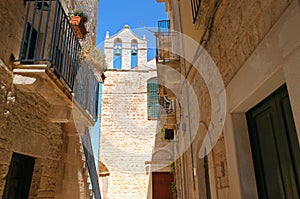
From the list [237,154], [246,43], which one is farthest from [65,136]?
[246,43]

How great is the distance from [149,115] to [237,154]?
39.6ft

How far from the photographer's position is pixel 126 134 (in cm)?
1377

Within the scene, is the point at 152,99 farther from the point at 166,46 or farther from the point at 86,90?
the point at 86,90

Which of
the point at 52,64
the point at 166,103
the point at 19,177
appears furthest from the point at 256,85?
the point at 166,103

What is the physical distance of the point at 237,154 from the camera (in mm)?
2281

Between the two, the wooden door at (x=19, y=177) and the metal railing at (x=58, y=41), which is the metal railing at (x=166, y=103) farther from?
the wooden door at (x=19, y=177)

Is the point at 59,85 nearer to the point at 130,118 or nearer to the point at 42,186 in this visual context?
the point at 42,186

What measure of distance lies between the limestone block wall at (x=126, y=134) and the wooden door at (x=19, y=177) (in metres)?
8.74

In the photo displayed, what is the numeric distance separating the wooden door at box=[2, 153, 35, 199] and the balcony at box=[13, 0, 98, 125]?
35.3 inches

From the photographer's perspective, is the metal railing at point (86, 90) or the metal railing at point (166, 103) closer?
the metal railing at point (86, 90)

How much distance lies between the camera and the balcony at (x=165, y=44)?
6.57 meters

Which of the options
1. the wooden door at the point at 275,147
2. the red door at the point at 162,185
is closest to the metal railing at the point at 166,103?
the red door at the point at 162,185

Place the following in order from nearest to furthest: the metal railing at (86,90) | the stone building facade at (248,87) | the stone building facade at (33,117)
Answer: the stone building facade at (248,87)
the stone building facade at (33,117)
the metal railing at (86,90)

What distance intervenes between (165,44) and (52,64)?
486 cm
